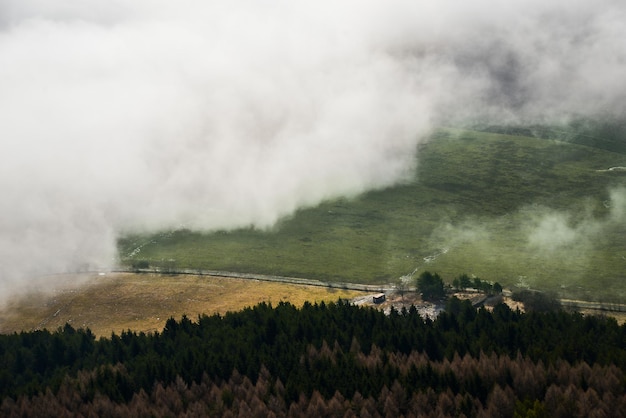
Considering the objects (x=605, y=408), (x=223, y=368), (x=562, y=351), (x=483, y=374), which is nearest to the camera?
(x=605, y=408)

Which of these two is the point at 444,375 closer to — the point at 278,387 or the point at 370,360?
the point at 370,360

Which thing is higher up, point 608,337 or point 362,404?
point 608,337

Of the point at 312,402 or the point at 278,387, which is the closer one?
the point at 312,402

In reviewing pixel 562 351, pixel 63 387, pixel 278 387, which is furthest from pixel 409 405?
pixel 63 387

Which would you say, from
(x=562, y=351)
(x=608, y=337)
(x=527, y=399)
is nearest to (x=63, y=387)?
(x=527, y=399)

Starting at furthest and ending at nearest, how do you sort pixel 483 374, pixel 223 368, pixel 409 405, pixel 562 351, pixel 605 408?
pixel 223 368
pixel 562 351
pixel 483 374
pixel 409 405
pixel 605 408

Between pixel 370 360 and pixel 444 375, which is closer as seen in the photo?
pixel 444 375

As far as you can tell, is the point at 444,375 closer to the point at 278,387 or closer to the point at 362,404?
the point at 362,404

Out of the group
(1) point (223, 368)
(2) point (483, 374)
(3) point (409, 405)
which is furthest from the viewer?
(1) point (223, 368)

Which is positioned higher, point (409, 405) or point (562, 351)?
point (562, 351)
